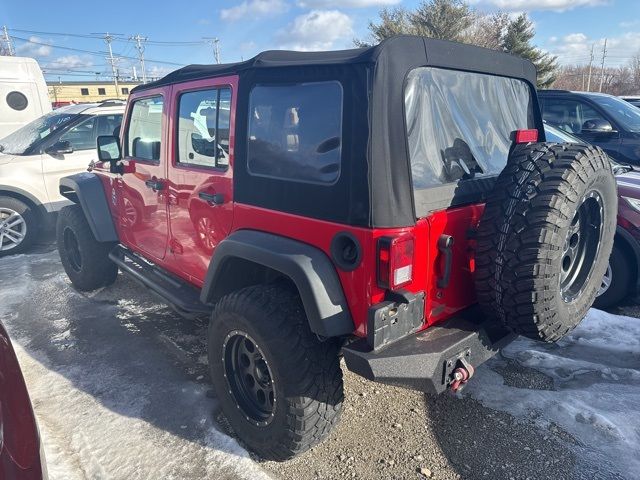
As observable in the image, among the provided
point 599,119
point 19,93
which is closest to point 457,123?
point 599,119

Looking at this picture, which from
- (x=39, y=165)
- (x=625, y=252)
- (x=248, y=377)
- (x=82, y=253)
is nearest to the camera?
(x=248, y=377)

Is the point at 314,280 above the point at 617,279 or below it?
above

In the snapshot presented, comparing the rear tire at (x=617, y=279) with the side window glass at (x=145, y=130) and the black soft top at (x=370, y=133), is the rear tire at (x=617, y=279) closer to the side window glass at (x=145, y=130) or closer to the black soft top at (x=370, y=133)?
the black soft top at (x=370, y=133)

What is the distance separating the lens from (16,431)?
1.52 meters

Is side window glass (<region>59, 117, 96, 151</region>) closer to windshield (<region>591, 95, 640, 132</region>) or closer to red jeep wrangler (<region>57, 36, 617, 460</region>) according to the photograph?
red jeep wrangler (<region>57, 36, 617, 460</region>)

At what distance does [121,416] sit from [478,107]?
9.24 feet

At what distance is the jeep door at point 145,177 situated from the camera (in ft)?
11.5

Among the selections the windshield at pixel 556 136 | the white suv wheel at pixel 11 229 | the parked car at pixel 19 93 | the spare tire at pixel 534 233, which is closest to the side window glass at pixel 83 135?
the white suv wheel at pixel 11 229

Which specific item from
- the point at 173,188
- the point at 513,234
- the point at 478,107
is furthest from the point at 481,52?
the point at 173,188

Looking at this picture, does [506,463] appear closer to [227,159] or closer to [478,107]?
[478,107]

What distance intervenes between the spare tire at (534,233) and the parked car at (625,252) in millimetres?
1962

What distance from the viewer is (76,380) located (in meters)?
3.38

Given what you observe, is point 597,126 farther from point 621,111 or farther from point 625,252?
point 625,252

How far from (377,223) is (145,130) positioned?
8.61 ft
